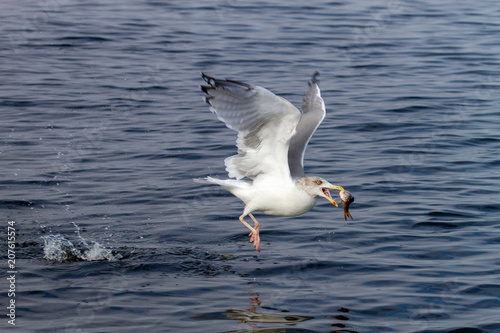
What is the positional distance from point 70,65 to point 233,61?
391cm

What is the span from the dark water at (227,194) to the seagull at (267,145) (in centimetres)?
87

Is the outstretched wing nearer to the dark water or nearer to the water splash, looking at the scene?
the dark water

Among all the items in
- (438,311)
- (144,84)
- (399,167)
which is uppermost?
(144,84)

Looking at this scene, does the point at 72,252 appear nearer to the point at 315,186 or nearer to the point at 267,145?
the point at 267,145

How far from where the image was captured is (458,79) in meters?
18.3

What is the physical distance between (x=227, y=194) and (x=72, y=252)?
3055mm

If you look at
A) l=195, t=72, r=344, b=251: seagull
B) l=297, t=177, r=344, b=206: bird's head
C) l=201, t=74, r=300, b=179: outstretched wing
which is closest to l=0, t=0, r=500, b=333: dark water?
l=195, t=72, r=344, b=251: seagull

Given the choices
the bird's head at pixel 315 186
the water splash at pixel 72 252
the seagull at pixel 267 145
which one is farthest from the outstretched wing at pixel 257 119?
the water splash at pixel 72 252

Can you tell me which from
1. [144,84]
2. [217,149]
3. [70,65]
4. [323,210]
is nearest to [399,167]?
[323,210]

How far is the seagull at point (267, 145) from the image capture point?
7.52 meters

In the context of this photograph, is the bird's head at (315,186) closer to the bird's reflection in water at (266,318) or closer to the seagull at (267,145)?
the seagull at (267,145)

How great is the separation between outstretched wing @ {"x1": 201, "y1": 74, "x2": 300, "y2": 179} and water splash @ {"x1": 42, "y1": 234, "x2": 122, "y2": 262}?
197 cm

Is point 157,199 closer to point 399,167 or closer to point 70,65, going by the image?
point 399,167

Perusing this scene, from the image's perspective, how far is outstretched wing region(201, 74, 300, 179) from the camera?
7.45 m
